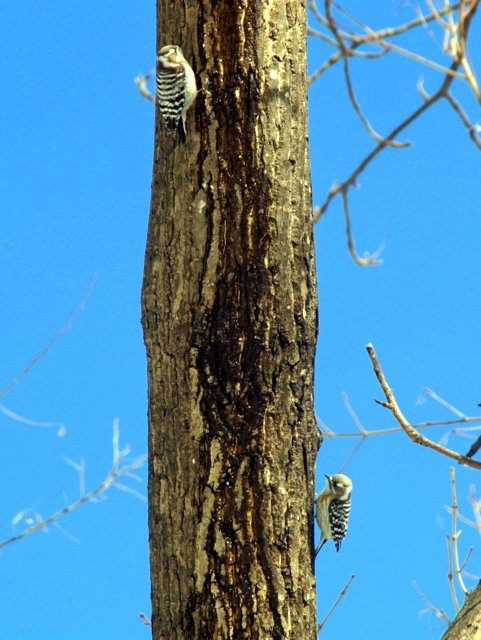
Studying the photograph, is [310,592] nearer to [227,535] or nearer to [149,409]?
[227,535]

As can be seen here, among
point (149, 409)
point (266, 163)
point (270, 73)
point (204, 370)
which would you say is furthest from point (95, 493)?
point (270, 73)

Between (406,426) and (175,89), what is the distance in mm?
1141

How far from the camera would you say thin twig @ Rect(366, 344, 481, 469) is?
6.79 ft

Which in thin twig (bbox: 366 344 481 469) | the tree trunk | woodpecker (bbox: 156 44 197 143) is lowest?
the tree trunk

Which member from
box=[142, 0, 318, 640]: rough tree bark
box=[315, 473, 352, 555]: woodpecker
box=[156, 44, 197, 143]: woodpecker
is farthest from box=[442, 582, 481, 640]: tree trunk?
box=[156, 44, 197, 143]: woodpecker

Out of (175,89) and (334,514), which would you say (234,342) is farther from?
(334,514)

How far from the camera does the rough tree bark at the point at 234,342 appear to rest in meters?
1.90

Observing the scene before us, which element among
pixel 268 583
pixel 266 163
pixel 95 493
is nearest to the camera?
pixel 268 583

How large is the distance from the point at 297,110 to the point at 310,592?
1.32m

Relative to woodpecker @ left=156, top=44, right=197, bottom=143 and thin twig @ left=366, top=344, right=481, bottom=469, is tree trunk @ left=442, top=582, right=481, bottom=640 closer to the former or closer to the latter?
thin twig @ left=366, top=344, right=481, bottom=469

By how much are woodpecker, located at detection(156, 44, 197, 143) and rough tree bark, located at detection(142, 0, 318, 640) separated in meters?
0.03

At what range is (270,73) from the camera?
2064 mm

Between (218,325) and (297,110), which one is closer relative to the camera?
(218,325)

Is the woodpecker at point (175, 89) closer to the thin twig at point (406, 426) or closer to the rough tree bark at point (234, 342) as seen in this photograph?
the rough tree bark at point (234, 342)
